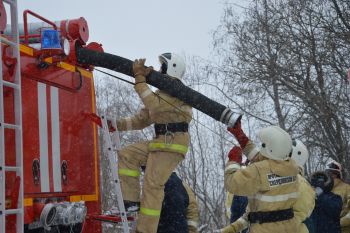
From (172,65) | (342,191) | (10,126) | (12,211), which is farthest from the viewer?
(342,191)

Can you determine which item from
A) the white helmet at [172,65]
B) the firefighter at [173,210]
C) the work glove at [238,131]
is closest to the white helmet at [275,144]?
the work glove at [238,131]

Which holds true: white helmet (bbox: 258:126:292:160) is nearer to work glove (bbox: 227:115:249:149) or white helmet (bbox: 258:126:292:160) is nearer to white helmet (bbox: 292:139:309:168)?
work glove (bbox: 227:115:249:149)

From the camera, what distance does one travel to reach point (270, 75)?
13414 millimetres

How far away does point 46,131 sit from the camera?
4.16 meters

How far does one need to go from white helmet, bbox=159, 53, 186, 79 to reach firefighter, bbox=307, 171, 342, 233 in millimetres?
3017

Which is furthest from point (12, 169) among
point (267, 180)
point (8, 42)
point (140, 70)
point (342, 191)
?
point (342, 191)

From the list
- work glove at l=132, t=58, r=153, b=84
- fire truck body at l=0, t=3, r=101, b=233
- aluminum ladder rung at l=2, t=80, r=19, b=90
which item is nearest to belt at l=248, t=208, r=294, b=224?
fire truck body at l=0, t=3, r=101, b=233

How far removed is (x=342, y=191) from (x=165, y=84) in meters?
3.87

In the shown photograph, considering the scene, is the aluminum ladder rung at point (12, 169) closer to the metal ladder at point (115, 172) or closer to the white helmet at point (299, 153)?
the metal ladder at point (115, 172)

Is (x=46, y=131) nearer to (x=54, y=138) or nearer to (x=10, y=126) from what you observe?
(x=54, y=138)

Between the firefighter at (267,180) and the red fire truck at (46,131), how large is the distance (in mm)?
1236

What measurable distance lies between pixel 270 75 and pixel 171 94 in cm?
902

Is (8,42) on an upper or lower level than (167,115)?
upper

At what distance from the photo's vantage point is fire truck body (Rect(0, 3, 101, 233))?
11.9 ft
